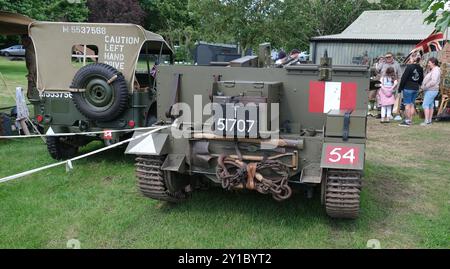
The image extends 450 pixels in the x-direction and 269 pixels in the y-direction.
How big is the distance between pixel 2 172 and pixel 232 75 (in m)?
3.63

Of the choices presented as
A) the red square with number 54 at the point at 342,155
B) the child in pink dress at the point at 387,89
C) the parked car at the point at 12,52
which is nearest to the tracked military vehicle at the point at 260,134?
the red square with number 54 at the point at 342,155

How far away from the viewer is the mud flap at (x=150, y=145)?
4.72m

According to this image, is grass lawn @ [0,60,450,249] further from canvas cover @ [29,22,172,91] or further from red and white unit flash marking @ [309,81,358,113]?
canvas cover @ [29,22,172,91]

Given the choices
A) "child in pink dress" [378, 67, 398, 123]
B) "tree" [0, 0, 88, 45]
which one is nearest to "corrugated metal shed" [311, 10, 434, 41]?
"child in pink dress" [378, 67, 398, 123]

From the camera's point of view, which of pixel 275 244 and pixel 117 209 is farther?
pixel 117 209

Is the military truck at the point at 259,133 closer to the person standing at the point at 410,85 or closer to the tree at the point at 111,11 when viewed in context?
the person standing at the point at 410,85

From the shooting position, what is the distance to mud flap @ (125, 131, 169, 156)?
4723 mm

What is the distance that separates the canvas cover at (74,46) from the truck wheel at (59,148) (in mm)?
757

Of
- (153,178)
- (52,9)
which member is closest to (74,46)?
(153,178)

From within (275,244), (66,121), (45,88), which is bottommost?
(275,244)

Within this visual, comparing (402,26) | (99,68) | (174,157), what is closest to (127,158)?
(99,68)

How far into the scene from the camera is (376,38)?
85.3ft

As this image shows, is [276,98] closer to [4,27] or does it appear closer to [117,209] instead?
[117,209]

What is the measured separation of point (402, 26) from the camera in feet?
89.6
